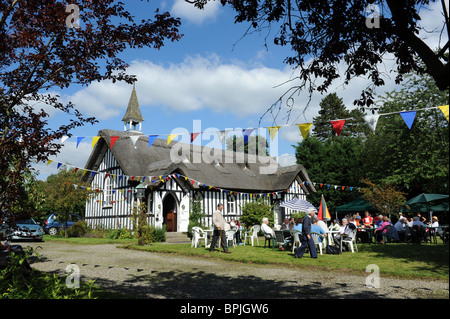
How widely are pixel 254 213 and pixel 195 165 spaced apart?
5.51 m

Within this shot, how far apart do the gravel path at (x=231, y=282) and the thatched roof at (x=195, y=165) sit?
40.1ft

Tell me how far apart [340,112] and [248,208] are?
35135 mm

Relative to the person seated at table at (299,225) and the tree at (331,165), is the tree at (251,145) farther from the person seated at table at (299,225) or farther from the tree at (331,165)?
the person seated at table at (299,225)

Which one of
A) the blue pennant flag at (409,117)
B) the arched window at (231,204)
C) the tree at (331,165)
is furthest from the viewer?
the tree at (331,165)

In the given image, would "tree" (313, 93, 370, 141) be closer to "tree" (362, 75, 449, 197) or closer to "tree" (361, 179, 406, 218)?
"tree" (362, 75, 449, 197)

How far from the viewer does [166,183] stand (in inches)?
840

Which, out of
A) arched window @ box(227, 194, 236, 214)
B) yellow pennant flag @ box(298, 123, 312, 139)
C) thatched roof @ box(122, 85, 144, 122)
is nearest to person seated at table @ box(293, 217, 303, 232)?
yellow pennant flag @ box(298, 123, 312, 139)

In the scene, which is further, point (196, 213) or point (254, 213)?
point (254, 213)

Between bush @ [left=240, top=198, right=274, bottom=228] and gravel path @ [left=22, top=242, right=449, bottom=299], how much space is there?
46.3ft

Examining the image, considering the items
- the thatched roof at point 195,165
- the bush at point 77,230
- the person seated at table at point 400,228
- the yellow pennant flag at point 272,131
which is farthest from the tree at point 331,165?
the yellow pennant flag at point 272,131

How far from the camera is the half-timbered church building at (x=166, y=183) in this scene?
21.3 m

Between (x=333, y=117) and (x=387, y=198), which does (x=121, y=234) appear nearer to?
(x=387, y=198)

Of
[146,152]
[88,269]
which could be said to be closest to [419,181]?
[146,152]

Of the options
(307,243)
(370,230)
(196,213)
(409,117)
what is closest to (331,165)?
(196,213)
